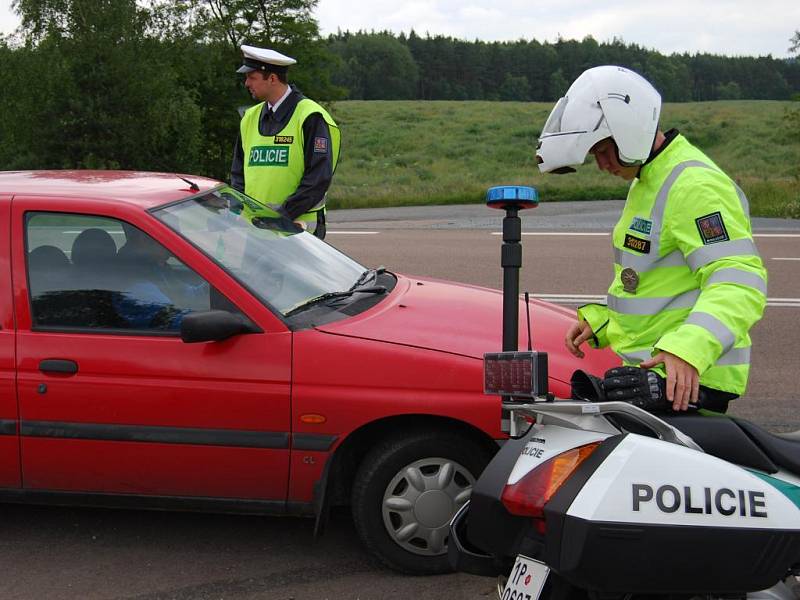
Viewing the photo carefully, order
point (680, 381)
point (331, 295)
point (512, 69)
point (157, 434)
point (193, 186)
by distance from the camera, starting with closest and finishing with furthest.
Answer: point (680, 381), point (157, 434), point (331, 295), point (193, 186), point (512, 69)

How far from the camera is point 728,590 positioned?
222 centimetres

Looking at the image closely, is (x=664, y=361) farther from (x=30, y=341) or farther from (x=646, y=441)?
(x=30, y=341)

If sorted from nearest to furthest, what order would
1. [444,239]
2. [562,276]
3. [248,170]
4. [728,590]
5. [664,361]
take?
[728,590], [664,361], [248,170], [562,276], [444,239]

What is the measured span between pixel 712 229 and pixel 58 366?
8.17 feet

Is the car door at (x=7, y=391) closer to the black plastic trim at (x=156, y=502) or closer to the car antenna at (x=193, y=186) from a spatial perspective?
the black plastic trim at (x=156, y=502)

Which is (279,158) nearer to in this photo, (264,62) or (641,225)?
(264,62)

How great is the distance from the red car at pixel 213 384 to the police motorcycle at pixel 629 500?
1161 mm

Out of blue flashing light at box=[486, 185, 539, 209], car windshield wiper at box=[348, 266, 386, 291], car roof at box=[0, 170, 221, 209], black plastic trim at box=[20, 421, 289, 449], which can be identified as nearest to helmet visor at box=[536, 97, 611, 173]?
blue flashing light at box=[486, 185, 539, 209]

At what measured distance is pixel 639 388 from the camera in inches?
94.6

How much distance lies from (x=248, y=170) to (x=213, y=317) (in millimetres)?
2577

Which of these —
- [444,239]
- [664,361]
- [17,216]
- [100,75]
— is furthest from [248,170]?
[100,75]

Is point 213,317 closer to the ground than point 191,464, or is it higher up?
higher up

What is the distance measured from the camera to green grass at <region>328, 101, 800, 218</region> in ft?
75.7

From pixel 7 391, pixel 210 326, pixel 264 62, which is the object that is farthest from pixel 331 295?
pixel 264 62
